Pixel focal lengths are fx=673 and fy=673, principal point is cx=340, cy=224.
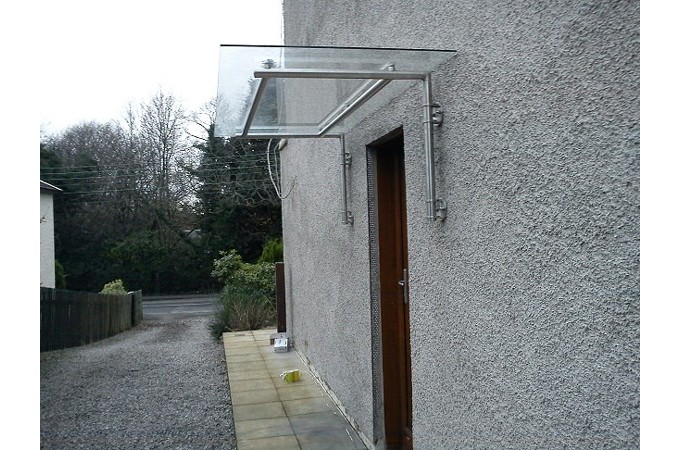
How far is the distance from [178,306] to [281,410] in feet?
64.7

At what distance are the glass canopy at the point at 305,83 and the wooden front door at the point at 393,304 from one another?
17.5 inches

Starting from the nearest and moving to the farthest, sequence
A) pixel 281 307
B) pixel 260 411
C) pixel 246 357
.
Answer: pixel 260 411 → pixel 246 357 → pixel 281 307

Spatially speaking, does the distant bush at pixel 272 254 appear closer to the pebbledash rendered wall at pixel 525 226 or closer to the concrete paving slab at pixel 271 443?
the concrete paving slab at pixel 271 443

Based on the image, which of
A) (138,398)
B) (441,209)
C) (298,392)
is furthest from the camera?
(138,398)

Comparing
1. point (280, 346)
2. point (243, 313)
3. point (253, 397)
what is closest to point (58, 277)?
point (243, 313)

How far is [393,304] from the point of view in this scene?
4.73 meters

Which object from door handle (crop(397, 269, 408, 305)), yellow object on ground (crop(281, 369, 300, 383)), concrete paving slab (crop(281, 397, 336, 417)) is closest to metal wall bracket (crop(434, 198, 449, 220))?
door handle (crop(397, 269, 408, 305))

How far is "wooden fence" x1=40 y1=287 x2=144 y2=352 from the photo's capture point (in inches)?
509

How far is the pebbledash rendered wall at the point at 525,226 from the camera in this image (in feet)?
6.30

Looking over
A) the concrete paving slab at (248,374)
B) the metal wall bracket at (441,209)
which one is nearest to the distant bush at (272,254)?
the concrete paving slab at (248,374)

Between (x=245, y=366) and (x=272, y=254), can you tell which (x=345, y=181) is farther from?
(x=272, y=254)

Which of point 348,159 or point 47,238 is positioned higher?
point 348,159

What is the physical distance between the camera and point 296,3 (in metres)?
7.88
